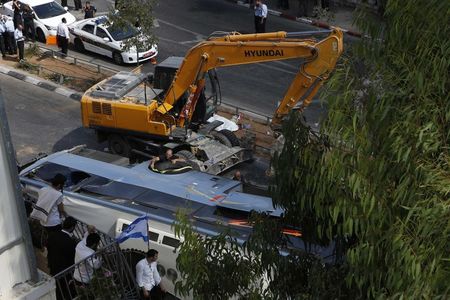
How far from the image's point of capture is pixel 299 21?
98.0 feet

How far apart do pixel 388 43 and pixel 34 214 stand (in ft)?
26.3

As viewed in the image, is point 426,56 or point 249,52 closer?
point 426,56

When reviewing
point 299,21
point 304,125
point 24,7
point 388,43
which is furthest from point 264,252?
point 299,21

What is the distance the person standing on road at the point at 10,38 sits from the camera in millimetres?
24078

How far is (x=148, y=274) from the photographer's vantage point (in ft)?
35.7

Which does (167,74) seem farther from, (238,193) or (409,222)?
(409,222)

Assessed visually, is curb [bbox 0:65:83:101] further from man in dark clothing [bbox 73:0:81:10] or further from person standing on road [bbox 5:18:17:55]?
man in dark clothing [bbox 73:0:81:10]

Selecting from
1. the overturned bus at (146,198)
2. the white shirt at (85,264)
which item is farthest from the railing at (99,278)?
the overturned bus at (146,198)

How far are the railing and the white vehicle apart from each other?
57.0 feet

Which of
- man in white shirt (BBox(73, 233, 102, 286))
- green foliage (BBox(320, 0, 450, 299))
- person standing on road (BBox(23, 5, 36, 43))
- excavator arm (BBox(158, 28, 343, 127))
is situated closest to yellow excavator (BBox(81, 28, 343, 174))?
excavator arm (BBox(158, 28, 343, 127))

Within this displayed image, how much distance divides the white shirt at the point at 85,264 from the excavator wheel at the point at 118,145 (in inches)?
291

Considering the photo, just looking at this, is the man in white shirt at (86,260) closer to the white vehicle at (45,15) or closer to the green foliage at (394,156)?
the green foliage at (394,156)

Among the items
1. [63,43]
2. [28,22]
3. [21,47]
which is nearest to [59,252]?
[21,47]

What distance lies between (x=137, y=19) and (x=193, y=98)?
561 cm
